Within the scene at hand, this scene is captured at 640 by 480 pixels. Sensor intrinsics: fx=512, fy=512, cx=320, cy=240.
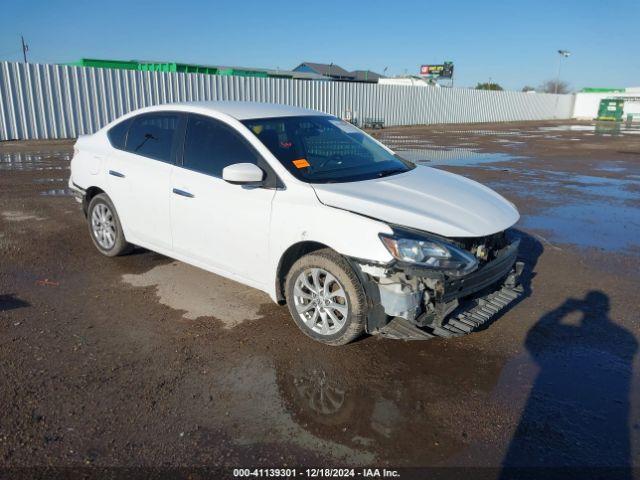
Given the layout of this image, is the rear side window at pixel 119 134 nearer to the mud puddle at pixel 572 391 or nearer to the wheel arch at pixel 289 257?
the wheel arch at pixel 289 257

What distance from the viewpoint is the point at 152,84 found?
22250mm

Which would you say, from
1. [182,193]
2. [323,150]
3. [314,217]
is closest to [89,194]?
[182,193]

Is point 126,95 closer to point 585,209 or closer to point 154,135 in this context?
point 154,135

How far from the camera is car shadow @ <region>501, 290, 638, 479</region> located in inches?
106

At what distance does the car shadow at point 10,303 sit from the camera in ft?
14.7

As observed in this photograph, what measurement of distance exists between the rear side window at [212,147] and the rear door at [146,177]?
8.1 inches

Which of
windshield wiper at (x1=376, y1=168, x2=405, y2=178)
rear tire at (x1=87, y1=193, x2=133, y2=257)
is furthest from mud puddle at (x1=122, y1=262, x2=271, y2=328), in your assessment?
windshield wiper at (x1=376, y1=168, x2=405, y2=178)

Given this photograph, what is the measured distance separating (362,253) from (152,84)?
70.1ft

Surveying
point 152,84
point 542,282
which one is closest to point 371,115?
point 152,84

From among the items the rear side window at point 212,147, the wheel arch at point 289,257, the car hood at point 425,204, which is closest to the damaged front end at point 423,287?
the car hood at point 425,204

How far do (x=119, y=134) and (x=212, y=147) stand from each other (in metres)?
1.61

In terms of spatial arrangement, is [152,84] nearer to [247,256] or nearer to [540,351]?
[247,256]

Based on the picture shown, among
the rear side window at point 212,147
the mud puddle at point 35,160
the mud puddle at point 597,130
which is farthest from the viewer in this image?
the mud puddle at point 597,130

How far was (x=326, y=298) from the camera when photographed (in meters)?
3.79
